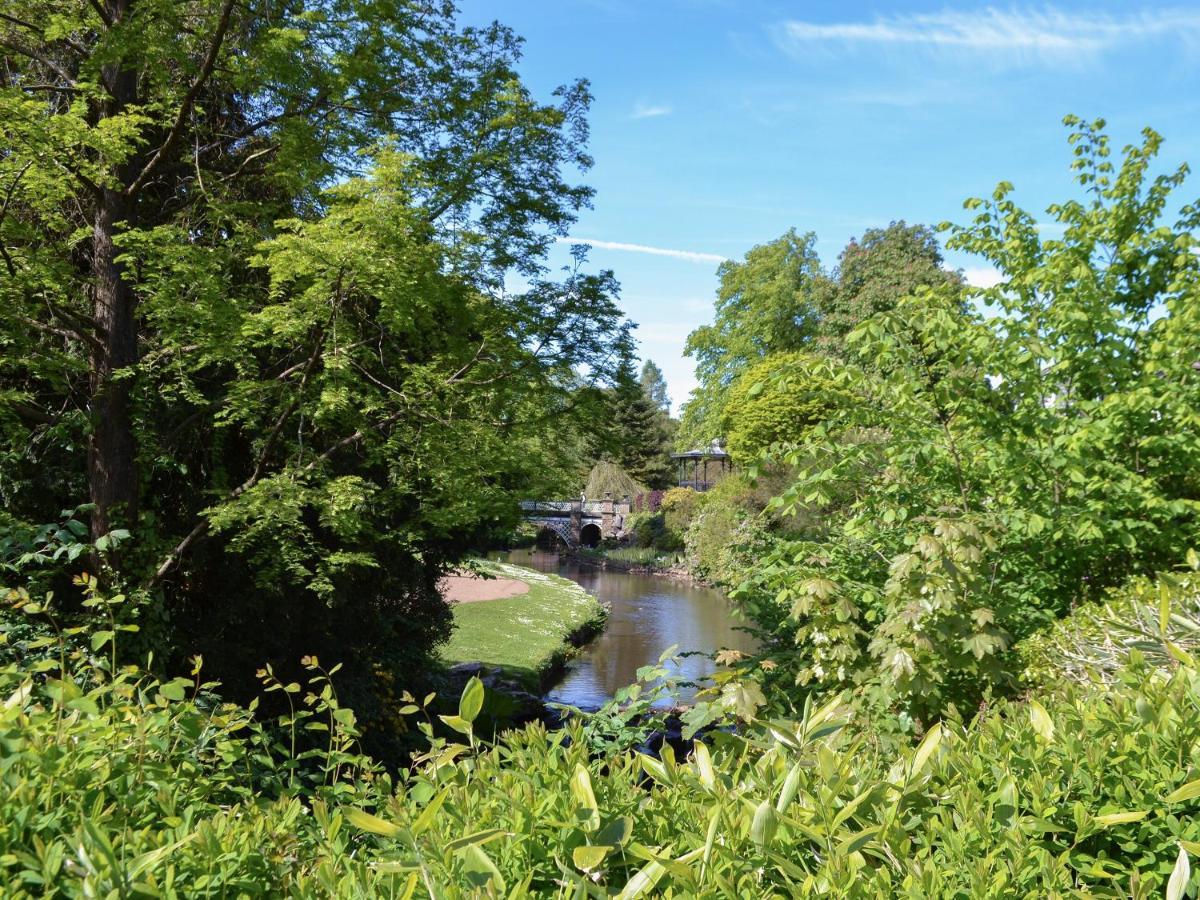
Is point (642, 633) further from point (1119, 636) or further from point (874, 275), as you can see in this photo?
point (1119, 636)

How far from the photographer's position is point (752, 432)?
24.8 m

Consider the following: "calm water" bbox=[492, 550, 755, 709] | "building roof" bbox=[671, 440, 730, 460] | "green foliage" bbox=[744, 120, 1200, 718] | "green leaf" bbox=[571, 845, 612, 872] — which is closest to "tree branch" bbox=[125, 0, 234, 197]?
"green foliage" bbox=[744, 120, 1200, 718]

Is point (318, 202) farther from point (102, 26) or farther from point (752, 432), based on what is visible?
point (752, 432)

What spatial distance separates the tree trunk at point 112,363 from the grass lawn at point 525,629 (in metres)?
5.14

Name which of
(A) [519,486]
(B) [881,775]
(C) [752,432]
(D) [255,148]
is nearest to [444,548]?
(A) [519,486]

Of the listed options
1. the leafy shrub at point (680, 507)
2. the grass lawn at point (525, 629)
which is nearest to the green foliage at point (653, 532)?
the leafy shrub at point (680, 507)

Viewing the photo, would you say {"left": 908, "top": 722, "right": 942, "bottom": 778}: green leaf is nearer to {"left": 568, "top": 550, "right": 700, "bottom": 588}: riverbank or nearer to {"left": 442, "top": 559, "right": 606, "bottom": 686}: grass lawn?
{"left": 442, "top": 559, "right": 606, "bottom": 686}: grass lawn

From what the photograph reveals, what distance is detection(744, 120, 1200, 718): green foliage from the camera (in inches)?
165

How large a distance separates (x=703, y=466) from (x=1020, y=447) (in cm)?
3799

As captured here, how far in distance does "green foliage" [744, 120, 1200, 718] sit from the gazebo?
2560 cm

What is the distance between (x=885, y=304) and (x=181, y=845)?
24300 mm

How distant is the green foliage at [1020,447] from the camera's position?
4.18 m

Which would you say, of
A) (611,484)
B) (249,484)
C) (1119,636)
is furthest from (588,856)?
(611,484)

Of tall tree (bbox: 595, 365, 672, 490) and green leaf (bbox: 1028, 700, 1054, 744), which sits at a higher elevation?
tall tree (bbox: 595, 365, 672, 490)
